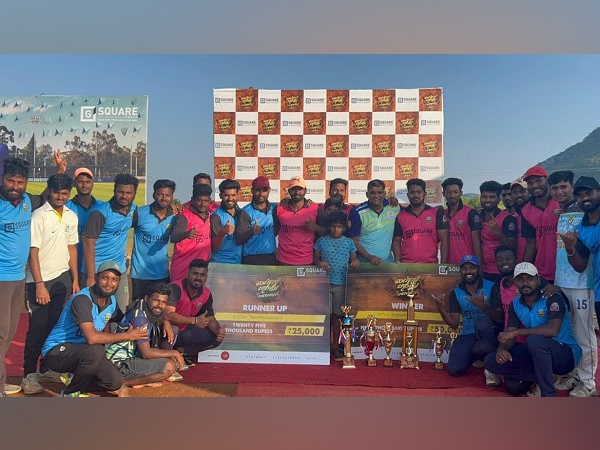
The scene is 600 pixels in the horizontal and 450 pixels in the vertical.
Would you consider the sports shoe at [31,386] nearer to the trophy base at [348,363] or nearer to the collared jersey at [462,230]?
the trophy base at [348,363]

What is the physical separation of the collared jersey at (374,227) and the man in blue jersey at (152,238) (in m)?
1.79

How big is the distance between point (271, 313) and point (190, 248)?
1023mm

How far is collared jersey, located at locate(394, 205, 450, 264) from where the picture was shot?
5863mm

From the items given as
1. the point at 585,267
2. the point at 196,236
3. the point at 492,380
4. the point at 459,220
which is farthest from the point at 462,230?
the point at 196,236

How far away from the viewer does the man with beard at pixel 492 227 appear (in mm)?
5652

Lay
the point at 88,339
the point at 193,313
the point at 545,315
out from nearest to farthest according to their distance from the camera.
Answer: the point at 88,339 → the point at 545,315 → the point at 193,313

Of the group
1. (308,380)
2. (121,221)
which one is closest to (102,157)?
(121,221)

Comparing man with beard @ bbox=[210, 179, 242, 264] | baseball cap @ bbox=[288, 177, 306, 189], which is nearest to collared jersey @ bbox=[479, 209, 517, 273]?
baseball cap @ bbox=[288, 177, 306, 189]

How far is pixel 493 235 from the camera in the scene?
571 cm

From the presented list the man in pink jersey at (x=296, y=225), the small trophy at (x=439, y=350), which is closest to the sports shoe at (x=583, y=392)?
the small trophy at (x=439, y=350)

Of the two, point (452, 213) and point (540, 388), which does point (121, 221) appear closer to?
point (452, 213)

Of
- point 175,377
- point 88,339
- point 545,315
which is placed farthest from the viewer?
point 175,377

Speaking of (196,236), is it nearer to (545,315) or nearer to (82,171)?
(82,171)

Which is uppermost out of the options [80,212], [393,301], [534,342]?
[80,212]
